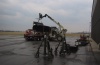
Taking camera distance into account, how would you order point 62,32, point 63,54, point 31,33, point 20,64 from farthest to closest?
point 31,33
point 62,32
point 63,54
point 20,64

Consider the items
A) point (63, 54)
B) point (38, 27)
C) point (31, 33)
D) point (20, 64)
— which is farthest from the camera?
point (31, 33)

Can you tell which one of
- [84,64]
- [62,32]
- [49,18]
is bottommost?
[84,64]

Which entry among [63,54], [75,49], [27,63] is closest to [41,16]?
[63,54]

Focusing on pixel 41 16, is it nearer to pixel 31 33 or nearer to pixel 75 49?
pixel 75 49

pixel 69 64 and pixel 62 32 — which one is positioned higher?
pixel 62 32

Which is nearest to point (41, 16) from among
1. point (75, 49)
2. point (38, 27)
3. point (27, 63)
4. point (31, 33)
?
point (38, 27)

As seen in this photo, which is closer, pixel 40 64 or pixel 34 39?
pixel 40 64

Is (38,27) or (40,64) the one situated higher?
(38,27)

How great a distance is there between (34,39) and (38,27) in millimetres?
23836

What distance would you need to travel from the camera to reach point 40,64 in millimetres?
10758

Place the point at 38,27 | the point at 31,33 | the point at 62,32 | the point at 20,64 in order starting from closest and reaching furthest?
the point at 20,64
the point at 38,27
the point at 62,32
the point at 31,33

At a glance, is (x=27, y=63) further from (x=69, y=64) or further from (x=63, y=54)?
(x=63, y=54)

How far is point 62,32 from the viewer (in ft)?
56.9

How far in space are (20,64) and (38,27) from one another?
14.0 ft
